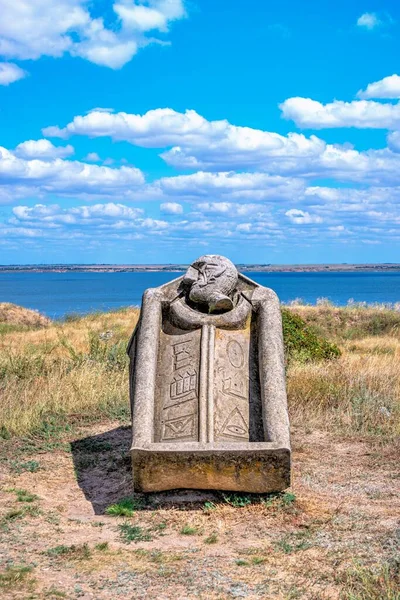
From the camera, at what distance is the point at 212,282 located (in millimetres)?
7184

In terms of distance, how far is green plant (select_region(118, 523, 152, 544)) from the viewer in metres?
5.37

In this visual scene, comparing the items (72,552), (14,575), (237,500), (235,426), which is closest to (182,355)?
(235,426)

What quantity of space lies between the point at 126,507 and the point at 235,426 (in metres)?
1.20

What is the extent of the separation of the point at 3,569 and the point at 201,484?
1.83m

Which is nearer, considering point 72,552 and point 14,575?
point 14,575

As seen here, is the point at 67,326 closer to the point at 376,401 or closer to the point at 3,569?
the point at 376,401

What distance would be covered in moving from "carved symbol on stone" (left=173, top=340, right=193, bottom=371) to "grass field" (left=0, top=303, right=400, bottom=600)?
1.24 meters

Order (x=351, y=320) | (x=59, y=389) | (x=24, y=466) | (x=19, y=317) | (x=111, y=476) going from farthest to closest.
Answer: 1. (x=19, y=317)
2. (x=351, y=320)
3. (x=59, y=389)
4. (x=24, y=466)
5. (x=111, y=476)

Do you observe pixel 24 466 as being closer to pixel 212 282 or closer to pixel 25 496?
pixel 25 496

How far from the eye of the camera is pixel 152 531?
5.57 metres

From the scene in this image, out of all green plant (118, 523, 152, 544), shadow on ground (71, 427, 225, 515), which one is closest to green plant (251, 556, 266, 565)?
green plant (118, 523, 152, 544)

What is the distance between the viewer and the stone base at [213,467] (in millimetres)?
5750

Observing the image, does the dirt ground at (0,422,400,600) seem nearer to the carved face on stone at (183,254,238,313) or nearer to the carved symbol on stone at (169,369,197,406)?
the carved symbol on stone at (169,369,197,406)

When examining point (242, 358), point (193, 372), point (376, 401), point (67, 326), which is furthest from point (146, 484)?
point (67, 326)
